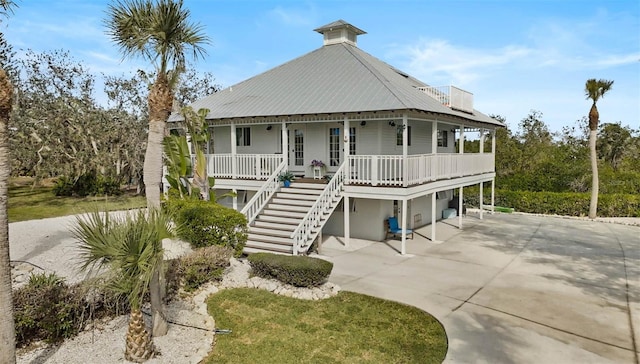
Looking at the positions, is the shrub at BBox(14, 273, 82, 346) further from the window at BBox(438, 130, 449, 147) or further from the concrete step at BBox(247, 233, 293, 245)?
the window at BBox(438, 130, 449, 147)

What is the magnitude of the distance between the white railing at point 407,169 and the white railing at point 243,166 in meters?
3.62

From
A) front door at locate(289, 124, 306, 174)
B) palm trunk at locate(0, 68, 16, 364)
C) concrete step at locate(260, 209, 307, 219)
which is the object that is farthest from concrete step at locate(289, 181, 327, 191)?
palm trunk at locate(0, 68, 16, 364)

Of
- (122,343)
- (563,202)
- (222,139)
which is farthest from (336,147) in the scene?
(563,202)

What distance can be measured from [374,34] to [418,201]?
9784 millimetres

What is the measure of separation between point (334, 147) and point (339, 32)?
23.8 feet

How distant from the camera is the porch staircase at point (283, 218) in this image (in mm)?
13500

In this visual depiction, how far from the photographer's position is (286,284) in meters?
10.5

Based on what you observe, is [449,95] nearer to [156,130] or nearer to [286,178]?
[286,178]

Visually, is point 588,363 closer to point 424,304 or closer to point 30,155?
point 424,304

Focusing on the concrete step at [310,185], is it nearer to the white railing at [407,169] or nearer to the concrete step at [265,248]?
the white railing at [407,169]

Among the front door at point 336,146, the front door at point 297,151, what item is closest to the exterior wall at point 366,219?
the front door at point 336,146

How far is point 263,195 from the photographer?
53.6 feet

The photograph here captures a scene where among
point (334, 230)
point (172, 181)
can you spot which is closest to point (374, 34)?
point (334, 230)

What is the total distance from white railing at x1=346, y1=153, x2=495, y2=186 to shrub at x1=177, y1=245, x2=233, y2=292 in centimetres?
599
